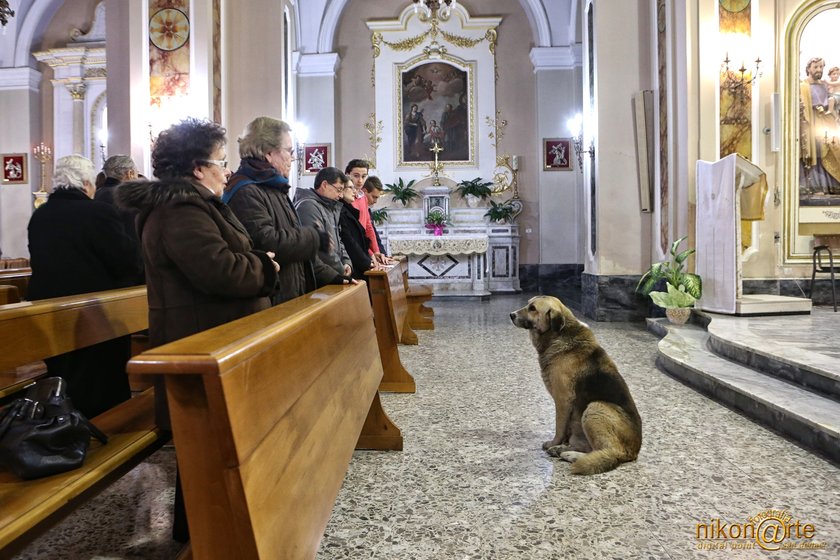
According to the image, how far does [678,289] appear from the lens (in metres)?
6.29

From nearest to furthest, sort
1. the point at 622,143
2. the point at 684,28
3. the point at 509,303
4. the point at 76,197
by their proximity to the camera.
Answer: the point at 76,197 → the point at 684,28 → the point at 622,143 → the point at 509,303

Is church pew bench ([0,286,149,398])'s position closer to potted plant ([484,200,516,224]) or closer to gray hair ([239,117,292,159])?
gray hair ([239,117,292,159])

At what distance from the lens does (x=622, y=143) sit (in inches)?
296

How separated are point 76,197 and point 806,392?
13.4 feet

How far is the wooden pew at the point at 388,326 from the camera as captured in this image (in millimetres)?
3928

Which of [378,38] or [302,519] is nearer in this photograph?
[302,519]

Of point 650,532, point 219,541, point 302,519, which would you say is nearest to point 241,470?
point 219,541

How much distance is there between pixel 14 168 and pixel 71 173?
12404 millimetres

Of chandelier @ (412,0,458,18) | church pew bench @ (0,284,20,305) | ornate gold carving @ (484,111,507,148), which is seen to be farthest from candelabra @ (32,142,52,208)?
church pew bench @ (0,284,20,305)

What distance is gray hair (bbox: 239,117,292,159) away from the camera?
8.60 ft

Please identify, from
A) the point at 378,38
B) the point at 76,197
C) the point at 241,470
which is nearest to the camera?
the point at 241,470

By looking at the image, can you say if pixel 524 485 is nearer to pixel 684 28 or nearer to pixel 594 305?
pixel 594 305

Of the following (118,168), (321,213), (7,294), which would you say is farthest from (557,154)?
(7,294)

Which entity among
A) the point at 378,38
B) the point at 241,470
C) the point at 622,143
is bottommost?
the point at 241,470
